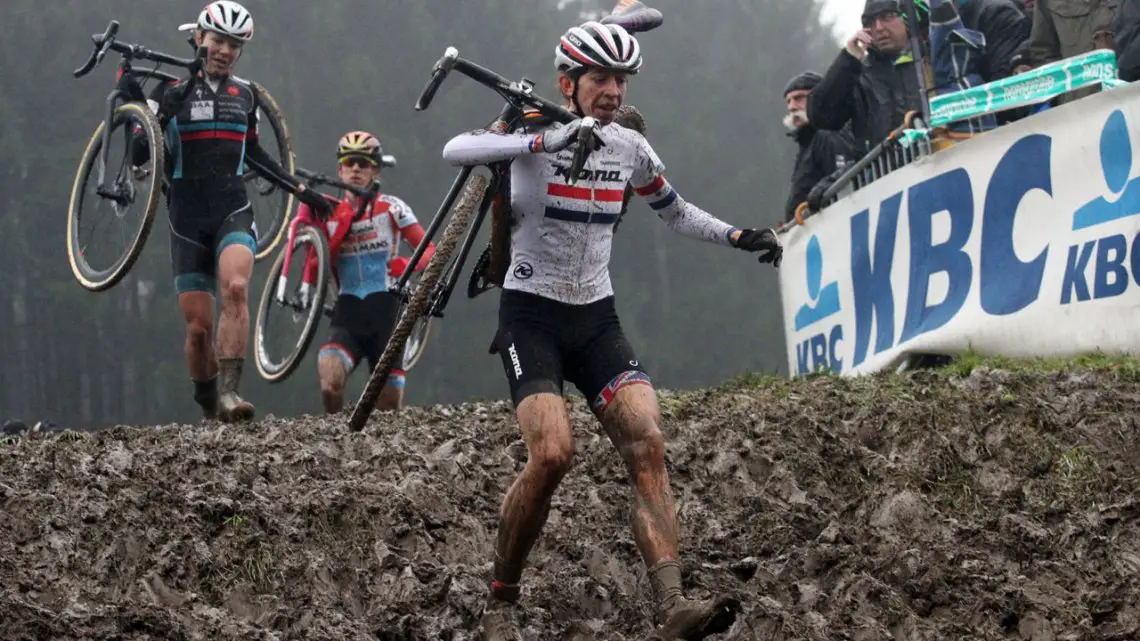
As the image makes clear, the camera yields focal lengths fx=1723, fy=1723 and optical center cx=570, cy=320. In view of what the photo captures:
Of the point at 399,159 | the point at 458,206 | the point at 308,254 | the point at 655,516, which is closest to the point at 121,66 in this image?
the point at 308,254

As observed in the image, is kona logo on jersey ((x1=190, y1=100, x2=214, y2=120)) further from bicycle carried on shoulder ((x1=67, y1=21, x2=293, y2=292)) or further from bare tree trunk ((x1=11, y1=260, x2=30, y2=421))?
bare tree trunk ((x1=11, y1=260, x2=30, y2=421))

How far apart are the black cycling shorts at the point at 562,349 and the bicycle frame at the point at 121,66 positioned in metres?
4.61

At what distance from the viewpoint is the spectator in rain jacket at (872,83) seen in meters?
11.9

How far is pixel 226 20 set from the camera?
10.7 m

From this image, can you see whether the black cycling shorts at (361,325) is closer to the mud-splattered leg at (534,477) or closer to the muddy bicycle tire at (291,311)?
the muddy bicycle tire at (291,311)

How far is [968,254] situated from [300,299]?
4.72 metres

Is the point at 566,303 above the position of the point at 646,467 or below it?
above

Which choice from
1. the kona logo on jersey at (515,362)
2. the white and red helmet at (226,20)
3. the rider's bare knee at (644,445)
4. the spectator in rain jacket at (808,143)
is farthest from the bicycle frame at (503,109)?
the spectator in rain jacket at (808,143)

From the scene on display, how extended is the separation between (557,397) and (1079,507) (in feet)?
8.80

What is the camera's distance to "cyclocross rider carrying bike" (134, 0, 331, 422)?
10.5 meters

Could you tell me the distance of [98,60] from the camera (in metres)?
10.5

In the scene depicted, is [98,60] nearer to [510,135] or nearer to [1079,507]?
[510,135]

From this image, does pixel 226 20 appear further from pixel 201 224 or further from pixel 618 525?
pixel 618 525

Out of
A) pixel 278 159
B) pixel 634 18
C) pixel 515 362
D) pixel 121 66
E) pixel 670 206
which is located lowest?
pixel 515 362
